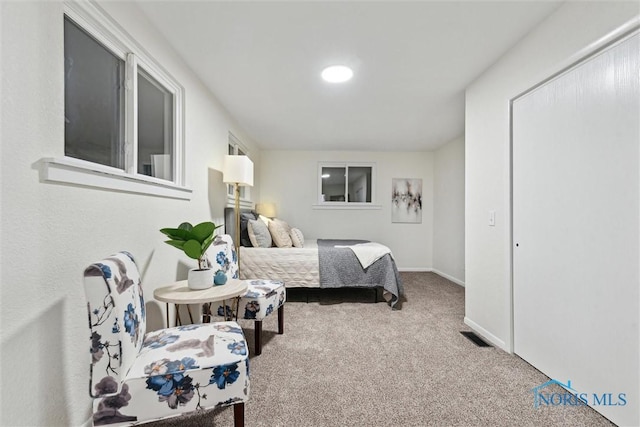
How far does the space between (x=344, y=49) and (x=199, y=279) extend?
1.98 metres

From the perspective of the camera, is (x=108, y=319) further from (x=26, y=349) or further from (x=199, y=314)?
(x=199, y=314)

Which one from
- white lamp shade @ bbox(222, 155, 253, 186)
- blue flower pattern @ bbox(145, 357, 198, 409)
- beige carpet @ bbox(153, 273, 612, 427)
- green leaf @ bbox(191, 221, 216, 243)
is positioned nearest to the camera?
blue flower pattern @ bbox(145, 357, 198, 409)

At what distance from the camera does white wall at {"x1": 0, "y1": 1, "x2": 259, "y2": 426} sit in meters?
0.96

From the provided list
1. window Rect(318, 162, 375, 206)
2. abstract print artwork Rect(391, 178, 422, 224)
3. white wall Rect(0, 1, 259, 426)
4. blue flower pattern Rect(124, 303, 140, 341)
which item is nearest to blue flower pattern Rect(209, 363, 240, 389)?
blue flower pattern Rect(124, 303, 140, 341)

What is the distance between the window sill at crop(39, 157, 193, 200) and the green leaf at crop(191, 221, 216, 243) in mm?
426

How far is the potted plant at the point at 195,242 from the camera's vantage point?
5.35 ft

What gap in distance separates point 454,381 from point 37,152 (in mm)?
2497

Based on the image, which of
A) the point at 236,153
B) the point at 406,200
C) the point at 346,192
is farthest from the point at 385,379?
the point at 406,200

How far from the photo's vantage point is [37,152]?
3.50ft

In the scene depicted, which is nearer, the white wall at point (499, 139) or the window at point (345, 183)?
the white wall at point (499, 139)

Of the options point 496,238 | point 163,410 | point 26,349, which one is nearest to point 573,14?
point 496,238

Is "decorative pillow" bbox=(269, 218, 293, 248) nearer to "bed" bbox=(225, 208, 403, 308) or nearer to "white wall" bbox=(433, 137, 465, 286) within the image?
"bed" bbox=(225, 208, 403, 308)

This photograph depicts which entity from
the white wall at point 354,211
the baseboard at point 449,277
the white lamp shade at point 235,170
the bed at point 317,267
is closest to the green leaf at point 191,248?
the white lamp shade at point 235,170

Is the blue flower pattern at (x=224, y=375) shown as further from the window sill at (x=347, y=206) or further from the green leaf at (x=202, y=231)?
the window sill at (x=347, y=206)
